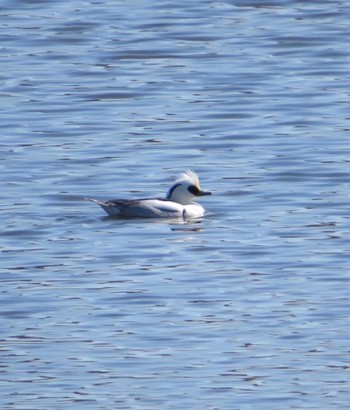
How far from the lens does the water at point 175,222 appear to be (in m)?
11.1

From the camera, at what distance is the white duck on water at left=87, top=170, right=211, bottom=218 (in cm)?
1555

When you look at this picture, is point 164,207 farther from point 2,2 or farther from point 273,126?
point 2,2

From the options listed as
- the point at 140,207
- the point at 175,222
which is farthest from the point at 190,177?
the point at 140,207

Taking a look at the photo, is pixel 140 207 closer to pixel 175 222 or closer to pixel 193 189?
pixel 175 222

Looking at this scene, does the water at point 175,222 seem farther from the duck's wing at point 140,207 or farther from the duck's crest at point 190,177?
the duck's crest at point 190,177

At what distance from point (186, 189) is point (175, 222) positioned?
0.30 metres

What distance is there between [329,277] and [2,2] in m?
12.9

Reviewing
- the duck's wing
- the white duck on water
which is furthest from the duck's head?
the duck's wing

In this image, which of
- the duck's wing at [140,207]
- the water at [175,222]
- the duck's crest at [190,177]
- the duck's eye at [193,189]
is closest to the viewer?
the water at [175,222]

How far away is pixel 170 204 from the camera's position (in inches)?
631

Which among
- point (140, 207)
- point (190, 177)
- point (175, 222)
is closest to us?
point (140, 207)

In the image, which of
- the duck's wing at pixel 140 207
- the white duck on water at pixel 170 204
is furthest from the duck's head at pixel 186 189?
the duck's wing at pixel 140 207

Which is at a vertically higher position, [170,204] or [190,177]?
[190,177]

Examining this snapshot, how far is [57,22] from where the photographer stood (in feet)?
78.9
